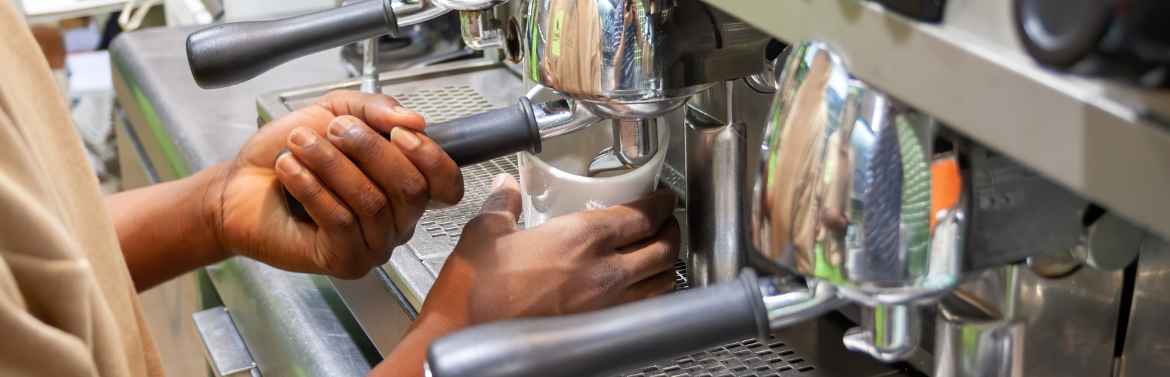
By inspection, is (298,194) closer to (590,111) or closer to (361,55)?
(590,111)

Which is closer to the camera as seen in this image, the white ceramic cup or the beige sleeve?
the beige sleeve

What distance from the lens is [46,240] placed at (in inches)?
19.7

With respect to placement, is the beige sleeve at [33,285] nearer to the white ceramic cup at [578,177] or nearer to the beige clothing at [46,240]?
the beige clothing at [46,240]

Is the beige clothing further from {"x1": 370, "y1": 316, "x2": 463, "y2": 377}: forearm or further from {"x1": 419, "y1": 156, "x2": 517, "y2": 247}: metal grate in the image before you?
{"x1": 419, "y1": 156, "x2": 517, "y2": 247}: metal grate

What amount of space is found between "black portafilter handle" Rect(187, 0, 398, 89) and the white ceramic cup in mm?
113

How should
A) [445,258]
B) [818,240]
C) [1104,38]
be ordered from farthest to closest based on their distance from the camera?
[445,258]
[818,240]
[1104,38]

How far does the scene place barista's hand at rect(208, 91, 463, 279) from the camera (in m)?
0.65

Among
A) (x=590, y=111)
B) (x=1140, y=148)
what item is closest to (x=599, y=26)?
(x=590, y=111)

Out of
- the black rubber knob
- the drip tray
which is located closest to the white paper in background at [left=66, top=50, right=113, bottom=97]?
the drip tray

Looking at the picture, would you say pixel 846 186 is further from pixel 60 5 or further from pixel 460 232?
pixel 60 5

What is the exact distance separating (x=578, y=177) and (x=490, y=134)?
0.06 metres

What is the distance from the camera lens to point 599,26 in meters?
0.53

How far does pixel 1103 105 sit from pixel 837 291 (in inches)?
5.2

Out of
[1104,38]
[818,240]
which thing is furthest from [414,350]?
[1104,38]
